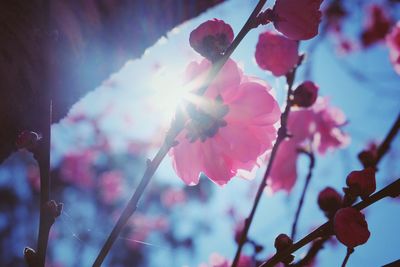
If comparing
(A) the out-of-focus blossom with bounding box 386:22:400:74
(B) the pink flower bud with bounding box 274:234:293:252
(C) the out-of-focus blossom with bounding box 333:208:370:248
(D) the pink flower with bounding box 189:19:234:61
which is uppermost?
(A) the out-of-focus blossom with bounding box 386:22:400:74

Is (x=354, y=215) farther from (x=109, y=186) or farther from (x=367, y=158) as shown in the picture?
(x=109, y=186)

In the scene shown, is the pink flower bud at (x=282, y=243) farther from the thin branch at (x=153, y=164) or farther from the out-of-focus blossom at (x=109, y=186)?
the out-of-focus blossom at (x=109, y=186)

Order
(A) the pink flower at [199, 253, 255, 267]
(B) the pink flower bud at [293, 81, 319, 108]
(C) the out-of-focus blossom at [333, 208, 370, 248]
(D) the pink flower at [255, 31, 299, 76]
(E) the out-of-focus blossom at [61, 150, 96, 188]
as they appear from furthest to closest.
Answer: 1. (E) the out-of-focus blossom at [61, 150, 96, 188]
2. (A) the pink flower at [199, 253, 255, 267]
3. (B) the pink flower bud at [293, 81, 319, 108]
4. (D) the pink flower at [255, 31, 299, 76]
5. (C) the out-of-focus blossom at [333, 208, 370, 248]

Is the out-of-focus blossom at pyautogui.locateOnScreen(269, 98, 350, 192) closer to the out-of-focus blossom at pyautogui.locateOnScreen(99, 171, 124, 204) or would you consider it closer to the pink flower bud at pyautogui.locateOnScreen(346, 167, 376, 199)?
the pink flower bud at pyautogui.locateOnScreen(346, 167, 376, 199)

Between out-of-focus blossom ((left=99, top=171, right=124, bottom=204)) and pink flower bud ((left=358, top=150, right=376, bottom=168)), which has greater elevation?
out-of-focus blossom ((left=99, top=171, right=124, bottom=204))

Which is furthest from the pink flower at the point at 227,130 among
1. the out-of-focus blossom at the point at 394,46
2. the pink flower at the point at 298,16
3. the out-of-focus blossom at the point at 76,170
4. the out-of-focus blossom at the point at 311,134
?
the out-of-focus blossom at the point at 76,170

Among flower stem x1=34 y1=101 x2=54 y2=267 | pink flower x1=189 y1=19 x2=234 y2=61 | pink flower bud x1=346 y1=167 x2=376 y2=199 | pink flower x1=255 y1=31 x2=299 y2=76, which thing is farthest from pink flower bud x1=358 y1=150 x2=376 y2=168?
flower stem x1=34 y1=101 x2=54 y2=267

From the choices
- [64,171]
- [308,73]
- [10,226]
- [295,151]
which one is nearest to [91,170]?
[64,171]

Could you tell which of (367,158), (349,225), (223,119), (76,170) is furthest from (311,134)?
(76,170)
